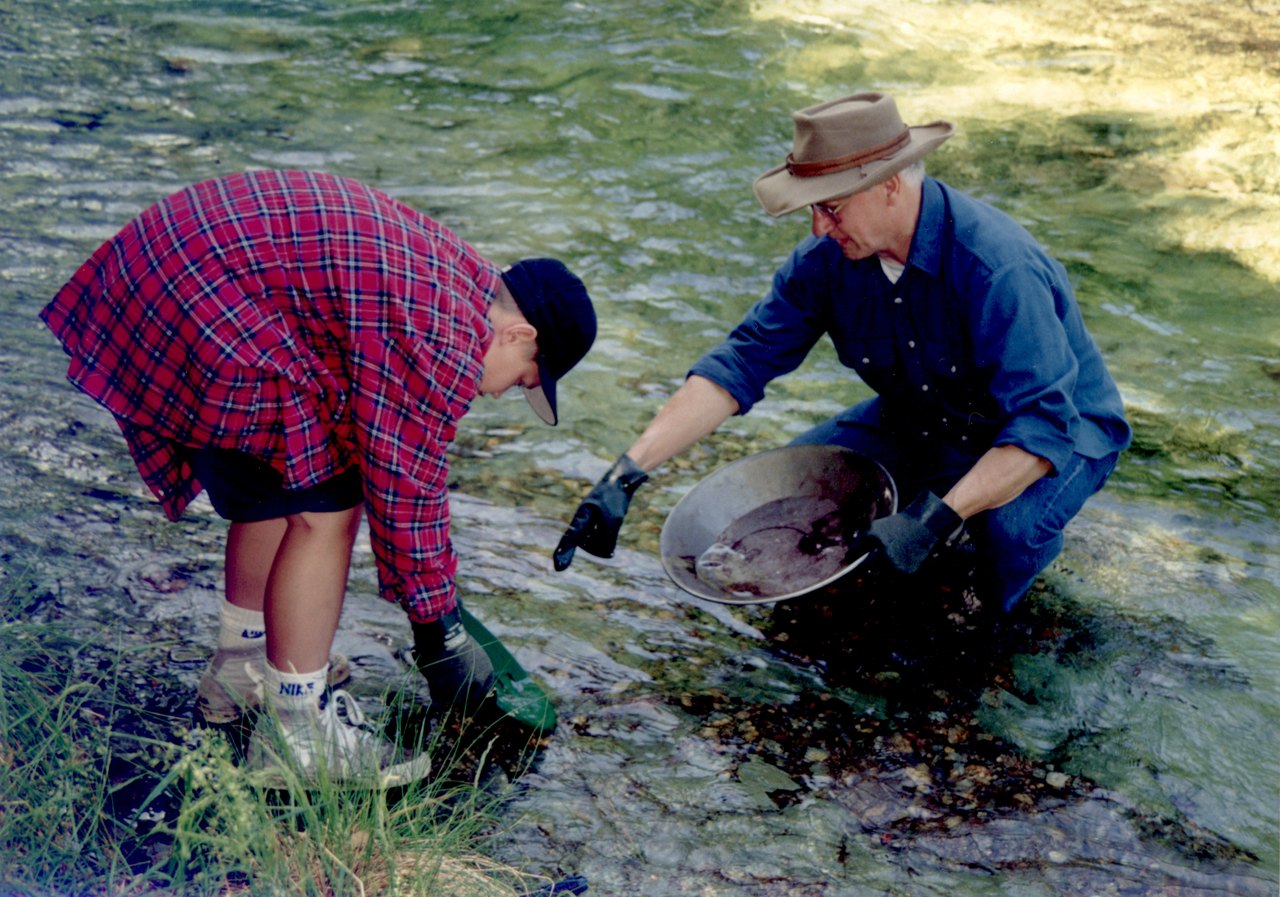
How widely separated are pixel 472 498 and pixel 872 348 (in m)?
1.52

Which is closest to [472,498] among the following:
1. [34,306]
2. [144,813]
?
[144,813]

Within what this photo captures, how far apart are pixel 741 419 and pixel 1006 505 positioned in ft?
5.79

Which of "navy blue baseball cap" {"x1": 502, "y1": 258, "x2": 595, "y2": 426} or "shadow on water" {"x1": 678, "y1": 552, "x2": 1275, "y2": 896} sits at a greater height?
"navy blue baseball cap" {"x1": 502, "y1": 258, "x2": 595, "y2": 426}

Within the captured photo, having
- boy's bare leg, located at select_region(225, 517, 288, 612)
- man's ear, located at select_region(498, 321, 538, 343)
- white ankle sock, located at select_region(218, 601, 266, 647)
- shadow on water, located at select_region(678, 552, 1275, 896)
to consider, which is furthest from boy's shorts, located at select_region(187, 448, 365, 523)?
shadow on water, located at select_region(678, 552, 1275, 896)

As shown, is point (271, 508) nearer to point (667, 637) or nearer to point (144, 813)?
point (144, 813)

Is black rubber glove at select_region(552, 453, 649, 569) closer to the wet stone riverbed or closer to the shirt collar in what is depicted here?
the wet stone riverbed

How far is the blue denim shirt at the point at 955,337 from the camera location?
318 cm

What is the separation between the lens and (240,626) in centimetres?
304

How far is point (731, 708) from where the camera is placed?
3.35 metres

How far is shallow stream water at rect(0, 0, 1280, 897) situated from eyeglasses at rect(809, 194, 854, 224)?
1238 mm

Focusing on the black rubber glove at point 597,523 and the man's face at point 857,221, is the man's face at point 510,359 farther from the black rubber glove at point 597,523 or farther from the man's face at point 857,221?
the man's face at point 857,221

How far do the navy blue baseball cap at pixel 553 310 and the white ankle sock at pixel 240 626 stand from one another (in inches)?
36.5

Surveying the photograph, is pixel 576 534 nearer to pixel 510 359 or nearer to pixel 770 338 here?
pixel 510 359

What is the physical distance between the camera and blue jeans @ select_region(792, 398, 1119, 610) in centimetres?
345
